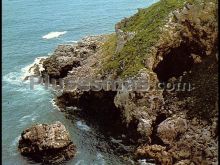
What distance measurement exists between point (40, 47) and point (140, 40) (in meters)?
40.1

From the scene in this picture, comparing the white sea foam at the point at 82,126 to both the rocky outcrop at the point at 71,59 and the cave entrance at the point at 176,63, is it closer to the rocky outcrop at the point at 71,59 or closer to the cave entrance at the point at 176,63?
the rocky outcrop at the point at 71,59

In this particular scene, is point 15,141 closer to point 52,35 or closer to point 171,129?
point 171,129

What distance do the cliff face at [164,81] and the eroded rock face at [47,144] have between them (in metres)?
8.33

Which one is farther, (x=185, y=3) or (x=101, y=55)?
(x=101, y=55)

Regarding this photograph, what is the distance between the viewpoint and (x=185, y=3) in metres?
71.7

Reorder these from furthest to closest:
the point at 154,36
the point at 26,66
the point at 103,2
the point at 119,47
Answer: the point at 103,2 → the point at 26,66 → the point at 119,47 → the point at 154,36

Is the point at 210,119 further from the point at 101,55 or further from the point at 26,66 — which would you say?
the point at 26,66

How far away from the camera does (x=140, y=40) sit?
7175 cm

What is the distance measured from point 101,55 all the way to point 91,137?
20.1 m

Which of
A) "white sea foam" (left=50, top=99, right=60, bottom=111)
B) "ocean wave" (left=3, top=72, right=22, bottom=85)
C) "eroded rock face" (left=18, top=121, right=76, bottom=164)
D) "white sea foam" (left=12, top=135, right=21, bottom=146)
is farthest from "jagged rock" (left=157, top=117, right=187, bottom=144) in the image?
"ocean wave" (left=3, top=72, right=22, bottom=85)

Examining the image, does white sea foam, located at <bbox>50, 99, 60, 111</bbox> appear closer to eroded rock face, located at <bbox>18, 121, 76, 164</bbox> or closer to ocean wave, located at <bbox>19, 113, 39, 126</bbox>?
ocean wave, located at <bbox>19, 113, 39, 126</bbox>

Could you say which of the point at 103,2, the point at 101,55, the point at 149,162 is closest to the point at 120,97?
the point at 149,162

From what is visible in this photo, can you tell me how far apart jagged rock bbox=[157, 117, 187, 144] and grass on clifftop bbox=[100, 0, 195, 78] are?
950 centimetres

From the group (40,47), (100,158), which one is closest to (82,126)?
(100,158)
